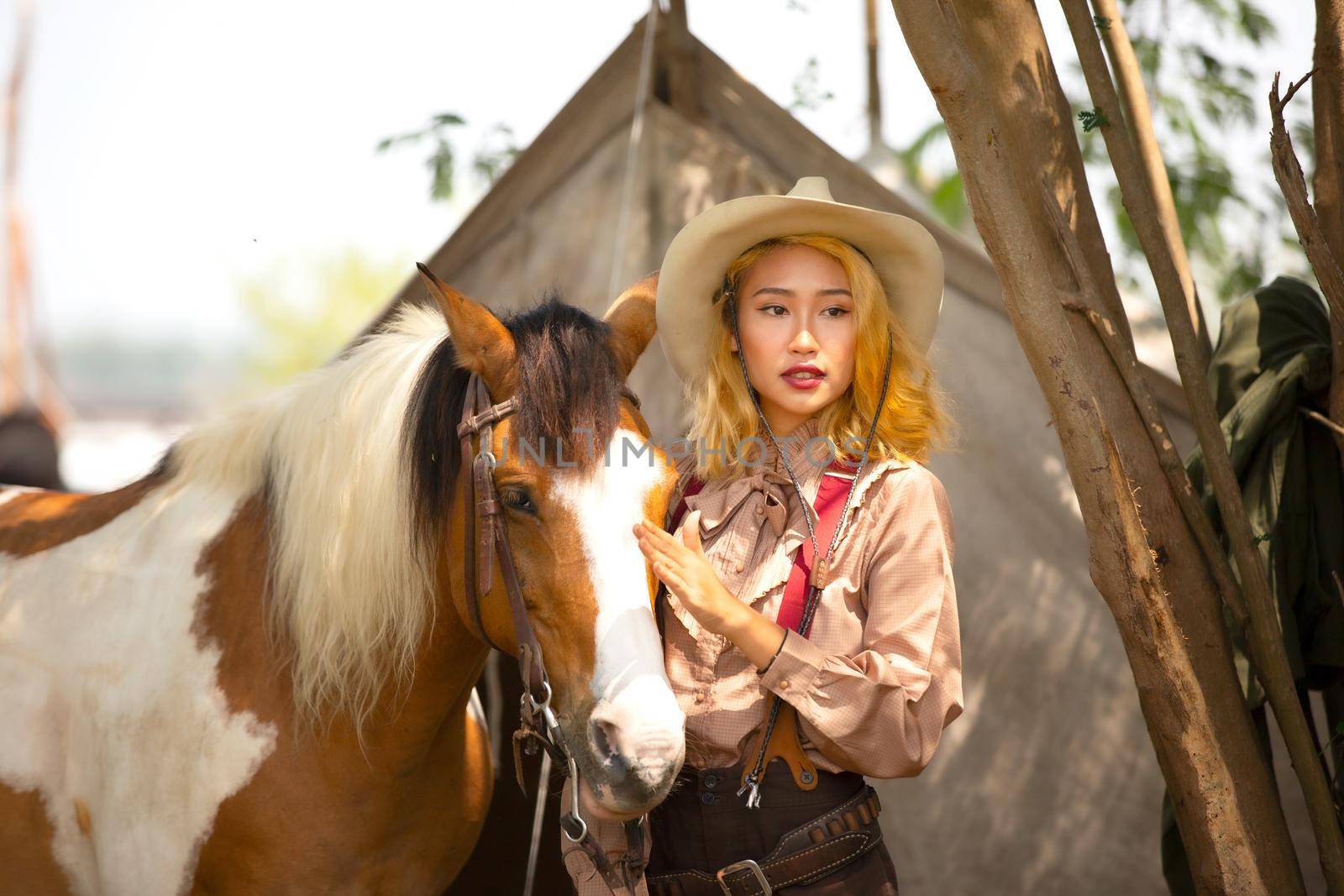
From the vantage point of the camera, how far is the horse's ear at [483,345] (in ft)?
5.94

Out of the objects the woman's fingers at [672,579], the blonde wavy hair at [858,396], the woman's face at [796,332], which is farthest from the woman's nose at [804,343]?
the woman's fingers at [672,579]

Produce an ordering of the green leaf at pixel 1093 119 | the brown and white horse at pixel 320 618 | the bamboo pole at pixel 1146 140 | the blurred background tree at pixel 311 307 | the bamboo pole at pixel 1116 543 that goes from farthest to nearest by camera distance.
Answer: the blurred background tree at pixel 311 307 → the bamboo pole at pixel 1146 140 → the green leaf at pixel 1093 119 → the bamboo pole at pixel 1116 543 → the brown and white horse at pixel 320 618

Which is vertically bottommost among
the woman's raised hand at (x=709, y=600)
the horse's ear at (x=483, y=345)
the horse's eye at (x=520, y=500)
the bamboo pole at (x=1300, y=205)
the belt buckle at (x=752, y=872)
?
the belt buckle at (x=752, y=872)

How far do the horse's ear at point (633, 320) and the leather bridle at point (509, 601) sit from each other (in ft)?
0.44

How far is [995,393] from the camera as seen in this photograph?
10.5ft

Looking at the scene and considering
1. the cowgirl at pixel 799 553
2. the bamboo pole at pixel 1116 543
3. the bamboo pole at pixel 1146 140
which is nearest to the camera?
the cowgirl at pixel 799 553

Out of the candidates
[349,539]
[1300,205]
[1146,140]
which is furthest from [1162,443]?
[349,539]

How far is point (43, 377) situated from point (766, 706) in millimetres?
3861

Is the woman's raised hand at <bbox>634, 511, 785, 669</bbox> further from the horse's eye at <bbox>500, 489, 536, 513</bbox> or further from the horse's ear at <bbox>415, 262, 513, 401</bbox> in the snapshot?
the horse's ear at <bbox>415, 262, 513, 401</bbox>

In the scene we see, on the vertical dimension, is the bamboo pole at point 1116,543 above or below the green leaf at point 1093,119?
below

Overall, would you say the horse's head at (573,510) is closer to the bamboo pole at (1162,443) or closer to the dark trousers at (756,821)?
the dark trousers at (756,821)

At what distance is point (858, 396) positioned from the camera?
1926mm

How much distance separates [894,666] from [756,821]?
34cm

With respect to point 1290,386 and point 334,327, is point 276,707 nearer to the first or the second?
point 1290,386
